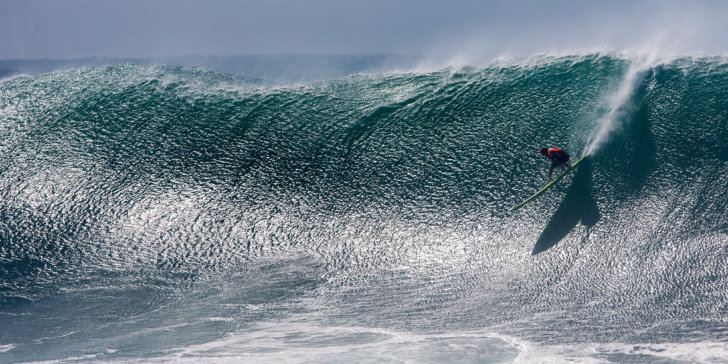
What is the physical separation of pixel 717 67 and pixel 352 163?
323 inches

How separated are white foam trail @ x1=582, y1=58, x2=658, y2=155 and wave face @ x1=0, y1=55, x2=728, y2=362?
0.05 meters

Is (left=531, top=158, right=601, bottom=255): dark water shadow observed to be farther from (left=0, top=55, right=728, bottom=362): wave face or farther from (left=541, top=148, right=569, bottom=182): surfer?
(left=541, top=148, right=569, bottom=182): surfer

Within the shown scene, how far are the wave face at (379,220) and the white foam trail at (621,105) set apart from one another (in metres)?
0.05

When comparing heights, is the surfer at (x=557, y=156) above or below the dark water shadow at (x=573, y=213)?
above

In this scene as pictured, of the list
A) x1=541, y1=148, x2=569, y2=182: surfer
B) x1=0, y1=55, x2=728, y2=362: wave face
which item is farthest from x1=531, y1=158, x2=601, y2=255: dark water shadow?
x1=541, y1=148, x2=569, y2=182: surfer

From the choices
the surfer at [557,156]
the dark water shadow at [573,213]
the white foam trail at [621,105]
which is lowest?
the dark water shadow at [573,213]

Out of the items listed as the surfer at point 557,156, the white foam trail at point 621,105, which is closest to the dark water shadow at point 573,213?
the surfer at point 557,156

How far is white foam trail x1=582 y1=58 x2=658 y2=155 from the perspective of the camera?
35.4 ft

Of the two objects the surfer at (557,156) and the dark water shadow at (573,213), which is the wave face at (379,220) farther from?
the surfer at (557,156)

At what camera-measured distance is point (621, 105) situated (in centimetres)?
1134

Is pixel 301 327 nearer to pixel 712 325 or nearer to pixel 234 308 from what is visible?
pixel 234 308

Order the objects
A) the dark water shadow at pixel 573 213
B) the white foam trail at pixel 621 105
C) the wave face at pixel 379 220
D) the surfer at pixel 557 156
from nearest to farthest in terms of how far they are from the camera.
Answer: the wave face at pixel 379 220, the dark water shadow at pixel 573 213, the surfer at pixel 557 156, the white foam trail at pixel 621 105

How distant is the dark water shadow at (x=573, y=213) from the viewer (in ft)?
30.1

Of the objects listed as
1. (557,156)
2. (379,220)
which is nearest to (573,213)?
(557,156)
